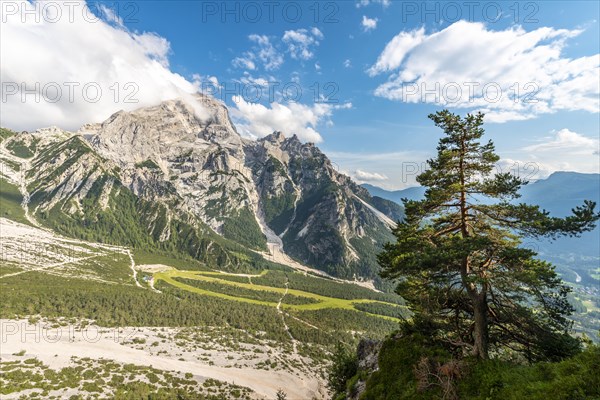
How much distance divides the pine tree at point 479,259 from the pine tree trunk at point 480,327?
0.21 ft

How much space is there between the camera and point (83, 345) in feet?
267

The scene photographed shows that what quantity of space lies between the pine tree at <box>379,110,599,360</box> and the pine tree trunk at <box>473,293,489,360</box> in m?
0.06

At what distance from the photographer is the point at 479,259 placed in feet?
66.2

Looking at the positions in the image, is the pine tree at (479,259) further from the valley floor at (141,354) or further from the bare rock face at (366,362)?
the valley floor at (141,354)

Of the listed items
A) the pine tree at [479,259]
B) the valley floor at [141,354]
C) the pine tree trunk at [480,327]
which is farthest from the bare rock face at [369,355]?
the valley floor at [141,354]

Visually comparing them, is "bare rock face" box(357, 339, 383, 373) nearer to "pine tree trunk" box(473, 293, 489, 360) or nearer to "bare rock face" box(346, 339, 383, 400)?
"bare rock face" box(346, 339, 383, 400)

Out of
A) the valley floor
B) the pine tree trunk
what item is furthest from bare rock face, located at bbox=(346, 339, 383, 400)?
the valley floor

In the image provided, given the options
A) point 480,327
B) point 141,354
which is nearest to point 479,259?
point 480,327

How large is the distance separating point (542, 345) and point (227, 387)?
72715 millimetres

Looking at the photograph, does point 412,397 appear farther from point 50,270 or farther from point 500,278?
point 50,270

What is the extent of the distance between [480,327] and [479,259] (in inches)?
185

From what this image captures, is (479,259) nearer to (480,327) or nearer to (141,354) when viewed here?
(480,327)

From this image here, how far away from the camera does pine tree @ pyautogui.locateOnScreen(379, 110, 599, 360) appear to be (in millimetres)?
17734

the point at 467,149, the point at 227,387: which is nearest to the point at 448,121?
the point at 467,149
